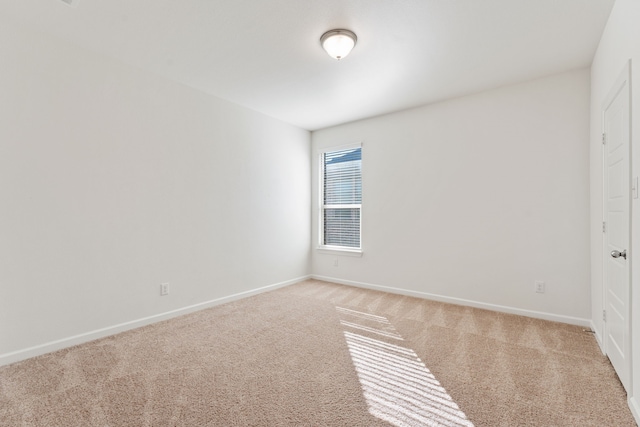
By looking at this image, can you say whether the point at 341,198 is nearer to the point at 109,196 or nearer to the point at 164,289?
the point at 164,289

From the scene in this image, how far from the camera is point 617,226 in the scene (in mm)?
2088

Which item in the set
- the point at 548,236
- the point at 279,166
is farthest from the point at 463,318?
the point at 279,166

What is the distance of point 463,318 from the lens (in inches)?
128

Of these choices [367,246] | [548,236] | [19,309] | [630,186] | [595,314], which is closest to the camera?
[630,186]

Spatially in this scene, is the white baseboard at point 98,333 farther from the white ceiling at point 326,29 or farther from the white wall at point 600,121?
the white wall at point 600,121

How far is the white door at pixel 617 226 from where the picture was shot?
183 centimetres

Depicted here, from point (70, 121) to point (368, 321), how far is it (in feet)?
11.1

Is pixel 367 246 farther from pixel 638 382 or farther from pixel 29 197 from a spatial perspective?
pixel 29 197

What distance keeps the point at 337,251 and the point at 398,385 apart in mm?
2942

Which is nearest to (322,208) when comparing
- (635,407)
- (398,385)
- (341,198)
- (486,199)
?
(341,198)

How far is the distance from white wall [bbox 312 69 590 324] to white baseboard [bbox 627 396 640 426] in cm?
157

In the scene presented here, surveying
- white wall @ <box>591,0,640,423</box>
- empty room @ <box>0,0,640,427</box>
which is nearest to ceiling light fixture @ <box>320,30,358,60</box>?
empty room @ <box>0,0,640,427</box>

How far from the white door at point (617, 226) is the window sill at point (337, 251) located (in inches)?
112

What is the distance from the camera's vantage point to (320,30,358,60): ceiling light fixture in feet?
7.86
